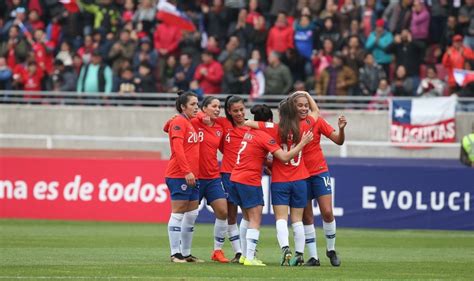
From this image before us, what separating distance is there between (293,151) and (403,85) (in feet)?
43.9

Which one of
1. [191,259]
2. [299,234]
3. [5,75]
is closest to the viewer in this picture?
[299,234]

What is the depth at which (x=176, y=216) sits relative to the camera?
16391mm

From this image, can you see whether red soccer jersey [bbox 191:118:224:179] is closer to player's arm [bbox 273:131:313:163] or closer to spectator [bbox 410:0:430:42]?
player's arm [bbox 273:131:313:163]

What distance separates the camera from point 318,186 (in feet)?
52.2

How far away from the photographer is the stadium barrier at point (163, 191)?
79.9ft

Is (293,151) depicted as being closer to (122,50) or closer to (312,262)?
(312,262)

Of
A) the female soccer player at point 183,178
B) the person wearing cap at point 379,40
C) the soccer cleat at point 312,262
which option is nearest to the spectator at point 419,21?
the person wearing cap at point 379,40

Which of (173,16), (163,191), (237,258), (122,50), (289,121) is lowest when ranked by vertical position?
(163,191)

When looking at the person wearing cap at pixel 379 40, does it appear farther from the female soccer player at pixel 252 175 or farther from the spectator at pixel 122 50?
the female soccer player at pixel 252 175

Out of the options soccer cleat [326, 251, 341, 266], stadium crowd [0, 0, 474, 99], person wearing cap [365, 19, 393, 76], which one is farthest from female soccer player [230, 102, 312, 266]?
person wearing cap [365, 19, 393, 76]

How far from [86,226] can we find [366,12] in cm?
900

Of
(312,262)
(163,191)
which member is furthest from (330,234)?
(163,191)

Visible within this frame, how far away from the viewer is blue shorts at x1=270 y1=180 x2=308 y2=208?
1557cm

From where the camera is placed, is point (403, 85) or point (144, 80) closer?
point (403, 85)
